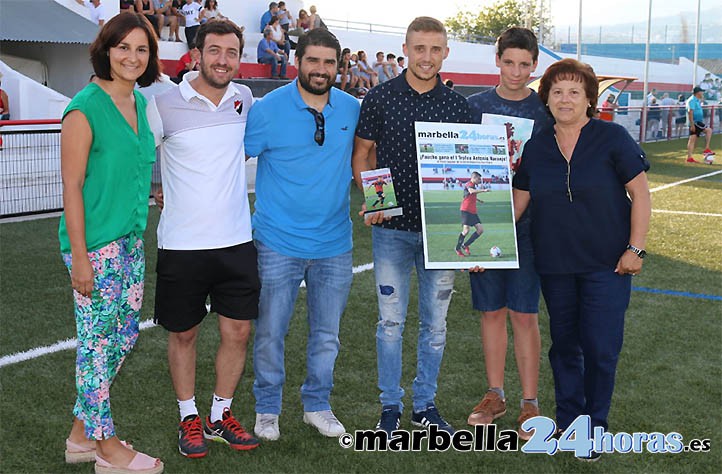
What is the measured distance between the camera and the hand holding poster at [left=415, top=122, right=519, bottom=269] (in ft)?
12.9

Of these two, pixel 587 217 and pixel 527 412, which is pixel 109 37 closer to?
pixel 587 217

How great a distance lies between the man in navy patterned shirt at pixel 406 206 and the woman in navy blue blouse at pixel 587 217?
1.54 feet

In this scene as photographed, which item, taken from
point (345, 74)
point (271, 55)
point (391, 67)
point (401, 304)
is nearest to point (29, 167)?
point (401, 304)

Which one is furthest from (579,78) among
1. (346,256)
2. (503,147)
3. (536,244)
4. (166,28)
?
(166,28)

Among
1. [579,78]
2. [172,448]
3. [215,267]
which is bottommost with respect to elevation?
[172,448]

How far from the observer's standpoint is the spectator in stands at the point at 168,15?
66.9ft

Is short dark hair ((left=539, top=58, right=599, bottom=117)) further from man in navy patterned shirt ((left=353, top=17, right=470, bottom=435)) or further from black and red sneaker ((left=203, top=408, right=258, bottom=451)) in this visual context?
black and red sneaker ((left=203, top=408, right=258, bottom=451))

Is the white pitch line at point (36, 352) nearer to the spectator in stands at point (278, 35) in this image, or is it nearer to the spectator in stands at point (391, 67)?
the spectator in stands at point (278, 35)

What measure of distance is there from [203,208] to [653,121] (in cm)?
2532

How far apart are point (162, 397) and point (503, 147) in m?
2.35

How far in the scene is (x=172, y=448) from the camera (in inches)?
161

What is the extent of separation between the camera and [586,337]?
3902 mm

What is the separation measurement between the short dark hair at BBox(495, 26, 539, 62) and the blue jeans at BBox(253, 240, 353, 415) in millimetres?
1276

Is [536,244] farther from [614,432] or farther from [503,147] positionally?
[614,432]
